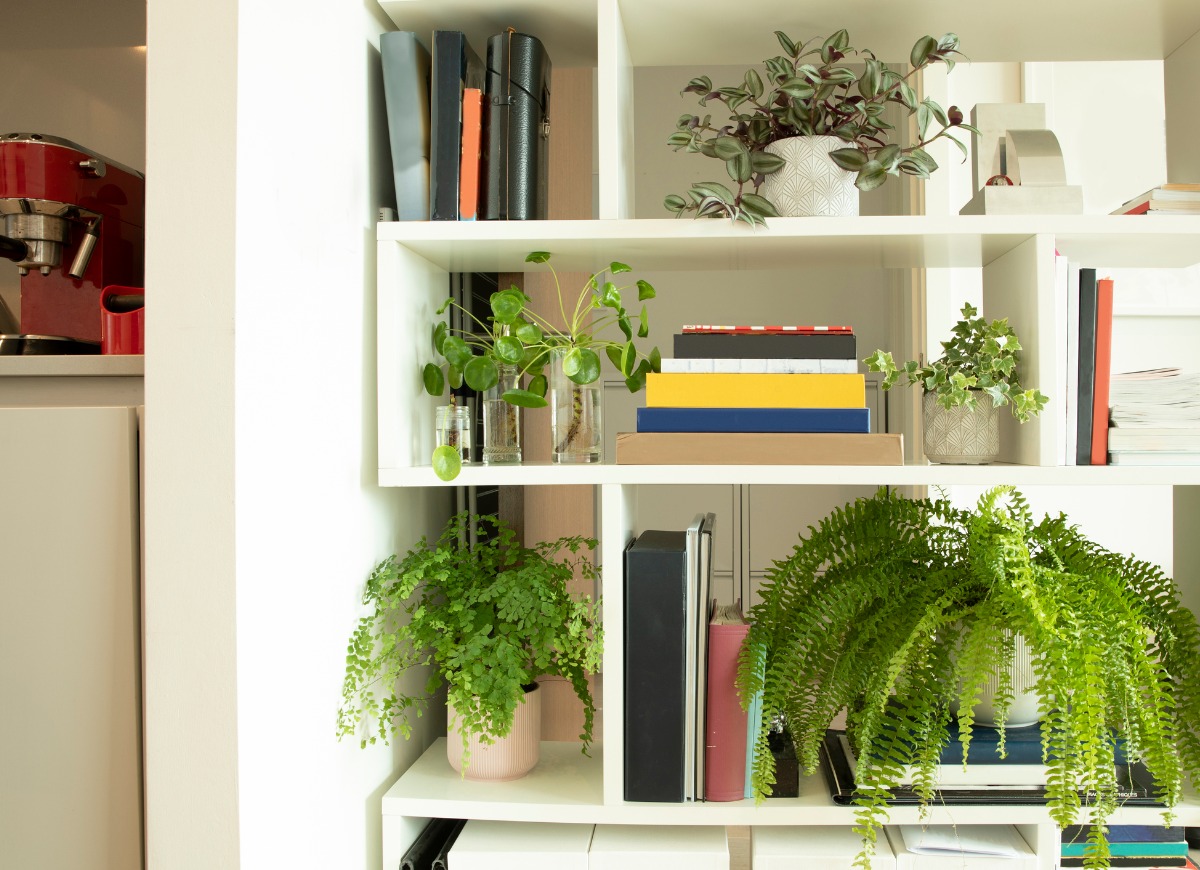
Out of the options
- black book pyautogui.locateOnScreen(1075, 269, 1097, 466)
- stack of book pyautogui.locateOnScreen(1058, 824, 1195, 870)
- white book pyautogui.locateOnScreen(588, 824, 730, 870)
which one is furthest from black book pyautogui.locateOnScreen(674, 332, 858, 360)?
stack of book pyautogui.locateOnScreen(1058, 824, 1195, 870)

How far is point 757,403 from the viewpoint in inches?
51.9

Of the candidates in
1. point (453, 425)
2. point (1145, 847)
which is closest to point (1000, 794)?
point (1145, 847)

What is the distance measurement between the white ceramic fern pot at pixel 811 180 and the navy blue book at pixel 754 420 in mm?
284

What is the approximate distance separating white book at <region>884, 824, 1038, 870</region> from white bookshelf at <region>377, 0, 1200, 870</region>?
0.12 feet

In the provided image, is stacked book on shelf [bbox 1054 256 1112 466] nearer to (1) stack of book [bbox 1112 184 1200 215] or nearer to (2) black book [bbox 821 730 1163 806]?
(1) stack of book [bbox 1112 184 1200 215]

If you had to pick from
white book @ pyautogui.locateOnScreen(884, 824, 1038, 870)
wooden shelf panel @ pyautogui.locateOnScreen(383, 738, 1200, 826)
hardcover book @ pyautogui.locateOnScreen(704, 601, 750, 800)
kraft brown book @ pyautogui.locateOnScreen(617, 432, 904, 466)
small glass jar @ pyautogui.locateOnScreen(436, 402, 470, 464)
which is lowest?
white book @ pyautogui.locateOnScreen(884, 824, 1038, 870)

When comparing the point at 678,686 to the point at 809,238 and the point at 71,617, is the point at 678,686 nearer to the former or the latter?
the point at 809,238

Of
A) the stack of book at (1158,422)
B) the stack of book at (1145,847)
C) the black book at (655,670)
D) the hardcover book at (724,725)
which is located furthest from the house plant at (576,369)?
the stack of book at (1145,847)

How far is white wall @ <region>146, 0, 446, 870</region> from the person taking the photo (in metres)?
0.99

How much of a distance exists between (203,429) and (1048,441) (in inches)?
43.0

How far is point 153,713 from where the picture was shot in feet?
3.28

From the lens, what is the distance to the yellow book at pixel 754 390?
51.6 inches

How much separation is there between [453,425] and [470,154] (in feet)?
1.32

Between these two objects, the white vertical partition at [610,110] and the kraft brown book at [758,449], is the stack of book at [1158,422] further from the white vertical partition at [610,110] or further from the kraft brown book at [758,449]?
the white vertical partition at [610,110]
